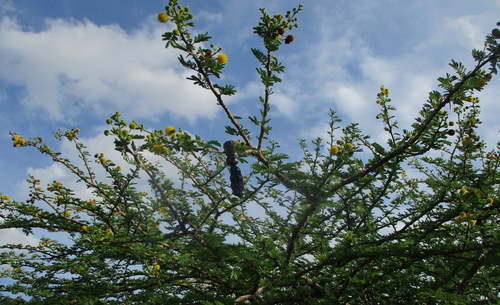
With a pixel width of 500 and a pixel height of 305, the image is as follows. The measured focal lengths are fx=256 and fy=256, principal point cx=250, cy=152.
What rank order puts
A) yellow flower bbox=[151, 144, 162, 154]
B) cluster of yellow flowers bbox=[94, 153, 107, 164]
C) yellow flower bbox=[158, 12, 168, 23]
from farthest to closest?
cluster of yellow flowers bbox=[94, 153, 107, 164] < yellow flower bbox=[158, 12, 168, 23] < yellow flower bbox=[151, 144, 162, 154]

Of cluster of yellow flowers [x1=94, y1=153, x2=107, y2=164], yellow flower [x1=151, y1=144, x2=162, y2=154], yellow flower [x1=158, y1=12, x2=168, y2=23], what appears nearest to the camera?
yellow flower [x1=151, y1=144, x2=162, y2=154]

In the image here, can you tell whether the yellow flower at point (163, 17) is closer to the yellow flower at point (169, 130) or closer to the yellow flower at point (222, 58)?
the yellow flower at point (222, 58)

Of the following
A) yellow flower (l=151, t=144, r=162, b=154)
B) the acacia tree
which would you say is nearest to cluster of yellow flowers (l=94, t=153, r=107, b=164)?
the acacia tree

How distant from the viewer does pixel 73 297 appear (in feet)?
12.5

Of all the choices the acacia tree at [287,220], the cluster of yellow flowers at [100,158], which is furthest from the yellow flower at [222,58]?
the cluster of yellow flowers at [100,158]

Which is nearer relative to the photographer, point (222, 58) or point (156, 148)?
point (156, 148)

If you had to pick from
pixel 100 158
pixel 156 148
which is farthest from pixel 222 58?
pixel 100 158

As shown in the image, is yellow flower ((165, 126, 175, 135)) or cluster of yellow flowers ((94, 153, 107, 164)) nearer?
yellow flower ((165, 126, 175, 135))

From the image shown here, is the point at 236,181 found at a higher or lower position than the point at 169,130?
lower

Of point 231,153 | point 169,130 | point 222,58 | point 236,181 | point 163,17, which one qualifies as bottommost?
point 236,181

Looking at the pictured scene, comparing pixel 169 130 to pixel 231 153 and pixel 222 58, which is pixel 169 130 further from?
pixel 222 58

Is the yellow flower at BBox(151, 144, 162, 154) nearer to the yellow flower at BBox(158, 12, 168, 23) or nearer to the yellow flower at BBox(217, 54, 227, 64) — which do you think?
the yellow flower at BBox(217, 54, 227, 64)

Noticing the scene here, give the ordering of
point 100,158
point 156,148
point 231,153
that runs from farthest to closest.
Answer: point 100,158 < point 231,153 < point 156,148

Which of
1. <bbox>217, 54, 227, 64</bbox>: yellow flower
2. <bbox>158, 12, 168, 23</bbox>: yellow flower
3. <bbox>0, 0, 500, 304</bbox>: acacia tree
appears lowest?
<bbox>0, 0, 500, 304</bbox>: acacia tree
